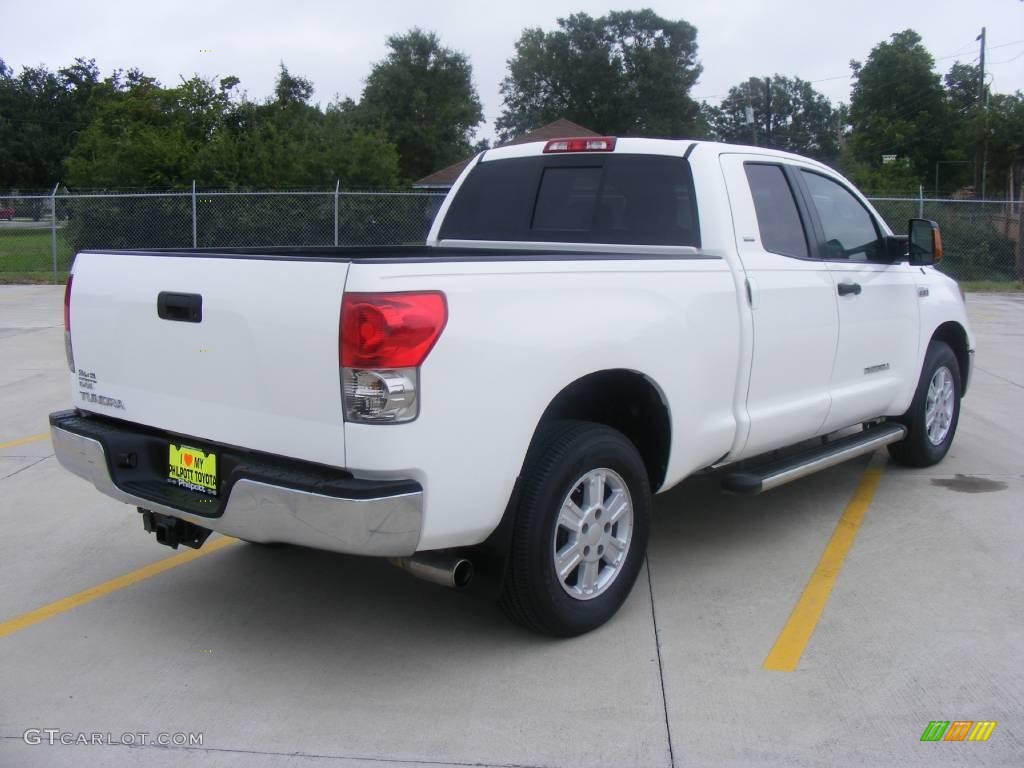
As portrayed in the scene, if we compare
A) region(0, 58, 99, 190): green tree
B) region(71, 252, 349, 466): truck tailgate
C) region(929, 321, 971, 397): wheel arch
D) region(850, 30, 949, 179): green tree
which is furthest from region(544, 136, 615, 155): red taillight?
region(0, 58, 99, 190): green tree

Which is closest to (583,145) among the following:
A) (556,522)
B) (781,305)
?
(781,305)

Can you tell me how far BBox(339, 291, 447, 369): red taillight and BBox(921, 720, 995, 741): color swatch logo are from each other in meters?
2.11

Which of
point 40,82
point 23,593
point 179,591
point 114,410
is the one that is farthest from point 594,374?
point 40,82

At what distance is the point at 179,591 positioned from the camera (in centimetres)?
475

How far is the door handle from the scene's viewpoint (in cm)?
544

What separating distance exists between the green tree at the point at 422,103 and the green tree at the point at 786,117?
3729cm

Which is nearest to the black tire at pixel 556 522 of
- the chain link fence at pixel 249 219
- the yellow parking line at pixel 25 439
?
the yellow parking line at pixel 25 439

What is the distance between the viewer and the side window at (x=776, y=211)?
5.11 metres

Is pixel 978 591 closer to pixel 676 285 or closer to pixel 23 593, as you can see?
pixel 676 285

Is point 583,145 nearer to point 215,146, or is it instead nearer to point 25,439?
point 25,439

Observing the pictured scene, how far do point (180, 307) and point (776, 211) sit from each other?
302cm

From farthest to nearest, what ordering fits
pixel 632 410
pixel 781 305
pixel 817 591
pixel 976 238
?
pixel 976 238
pixel 781 305
pixel 817 591
pixel 632 410

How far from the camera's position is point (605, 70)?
2884 inches

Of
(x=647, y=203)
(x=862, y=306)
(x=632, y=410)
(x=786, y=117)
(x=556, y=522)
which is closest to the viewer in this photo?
(x=556, y=522)
